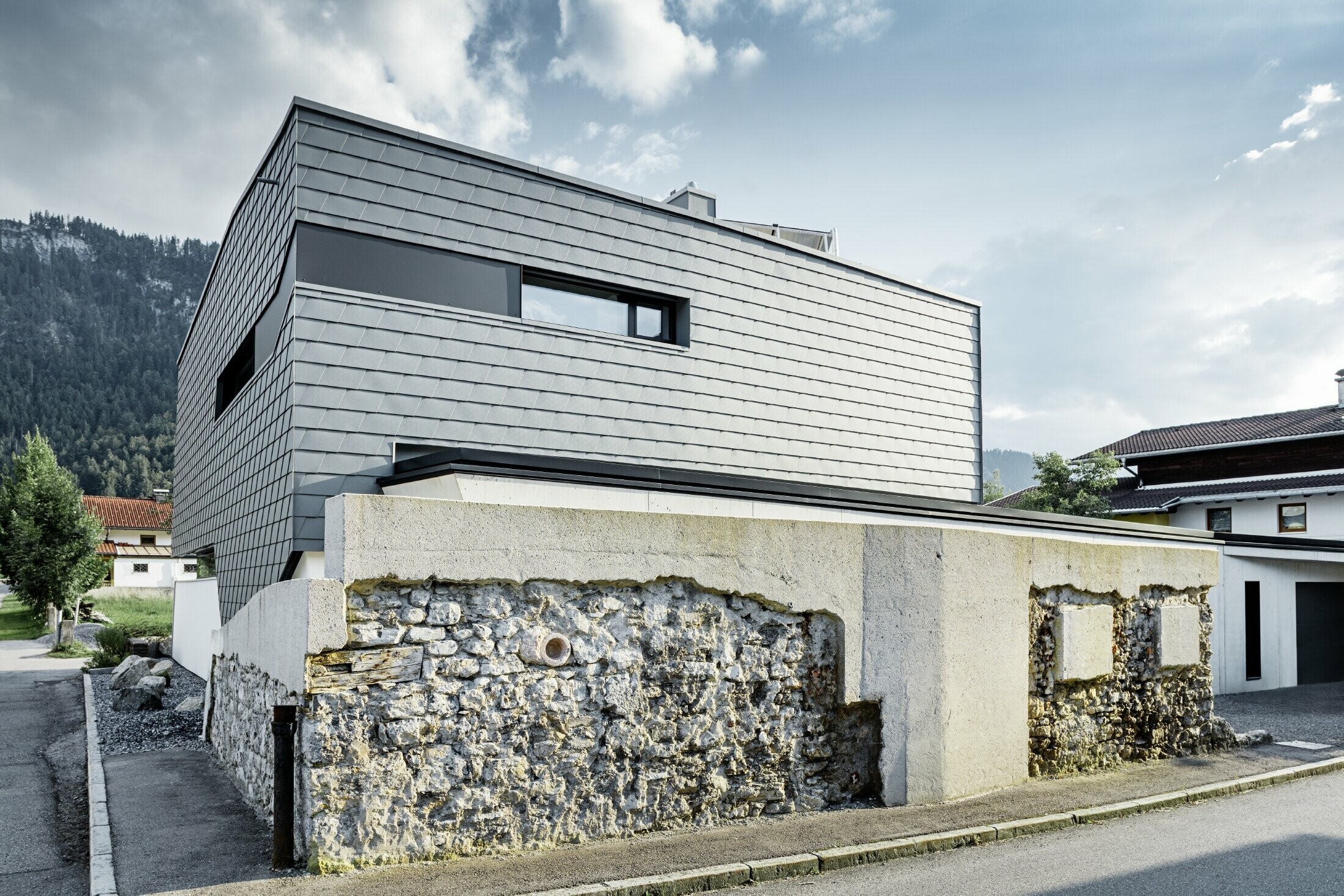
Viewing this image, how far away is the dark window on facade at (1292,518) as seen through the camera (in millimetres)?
28125

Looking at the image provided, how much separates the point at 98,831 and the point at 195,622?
998 centimetres

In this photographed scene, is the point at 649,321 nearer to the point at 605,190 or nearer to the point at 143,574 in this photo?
the point at 605,190

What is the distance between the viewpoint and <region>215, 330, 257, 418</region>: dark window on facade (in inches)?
440

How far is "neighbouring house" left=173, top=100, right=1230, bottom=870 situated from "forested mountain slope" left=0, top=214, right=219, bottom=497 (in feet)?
249

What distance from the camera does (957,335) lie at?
14.6m

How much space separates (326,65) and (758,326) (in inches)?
253

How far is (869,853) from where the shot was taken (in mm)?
5773

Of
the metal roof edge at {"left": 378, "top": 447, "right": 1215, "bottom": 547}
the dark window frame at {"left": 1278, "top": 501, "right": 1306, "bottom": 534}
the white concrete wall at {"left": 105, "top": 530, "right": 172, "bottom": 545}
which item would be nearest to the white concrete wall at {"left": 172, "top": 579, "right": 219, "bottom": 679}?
the metal roof edge at {"left": 378, "top": 447, "right": 1215, "bottom": 547}

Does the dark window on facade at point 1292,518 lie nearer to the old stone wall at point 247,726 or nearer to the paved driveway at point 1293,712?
the paved driveway at point 1293,712

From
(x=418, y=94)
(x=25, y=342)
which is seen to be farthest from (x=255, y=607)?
→ (x=25, y=342)

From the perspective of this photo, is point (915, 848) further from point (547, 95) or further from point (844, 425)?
point (547, 95)

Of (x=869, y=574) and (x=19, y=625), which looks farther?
(x=19, y=625)

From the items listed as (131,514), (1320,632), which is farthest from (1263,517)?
(131,514)

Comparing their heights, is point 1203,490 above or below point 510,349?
below
